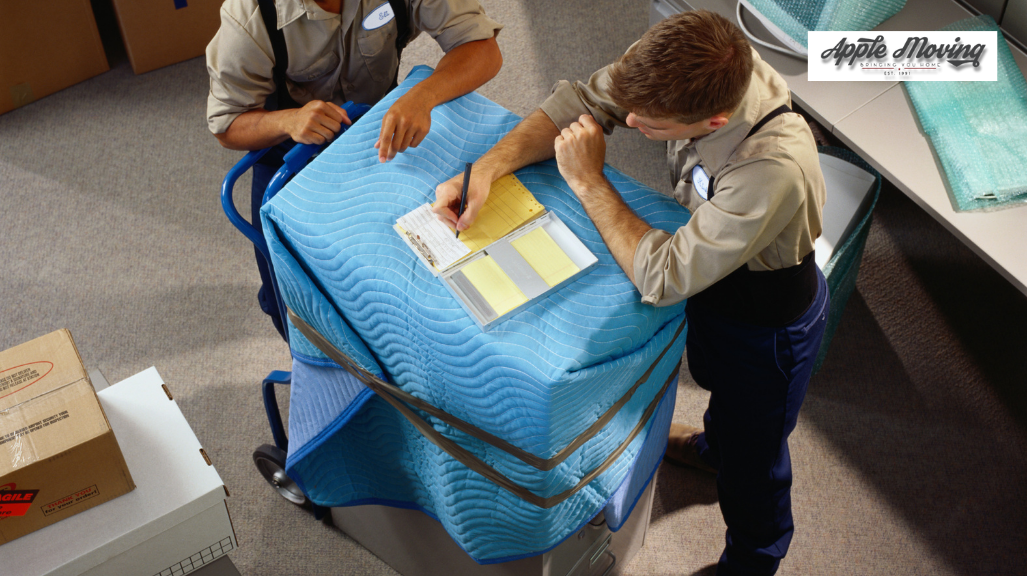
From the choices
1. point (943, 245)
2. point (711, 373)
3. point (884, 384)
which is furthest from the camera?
point (943, 245)

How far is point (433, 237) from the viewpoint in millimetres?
1300

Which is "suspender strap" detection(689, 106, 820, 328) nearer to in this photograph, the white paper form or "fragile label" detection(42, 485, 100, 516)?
the white paper form

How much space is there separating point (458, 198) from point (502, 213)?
0.08m

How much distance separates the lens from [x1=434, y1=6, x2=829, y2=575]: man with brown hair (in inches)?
48.0

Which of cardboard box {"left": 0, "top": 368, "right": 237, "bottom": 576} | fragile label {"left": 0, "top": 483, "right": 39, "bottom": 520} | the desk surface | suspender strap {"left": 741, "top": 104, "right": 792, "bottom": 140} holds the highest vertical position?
suspender strap {"left": 741, "top": 104, "right": 792, "bottom": 140}

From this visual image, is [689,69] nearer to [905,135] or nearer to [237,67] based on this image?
[237,67]

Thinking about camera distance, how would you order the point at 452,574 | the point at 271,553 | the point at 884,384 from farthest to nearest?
the point at 884,384, the point at 271,553, the point at 452,574

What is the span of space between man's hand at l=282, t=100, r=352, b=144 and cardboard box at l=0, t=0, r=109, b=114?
6.54ft

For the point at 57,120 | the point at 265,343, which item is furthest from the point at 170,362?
the point at 57,120

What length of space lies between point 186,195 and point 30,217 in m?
0.53

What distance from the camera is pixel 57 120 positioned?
10.1ft

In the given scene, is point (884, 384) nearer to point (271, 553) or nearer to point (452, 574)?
point (452, 574)

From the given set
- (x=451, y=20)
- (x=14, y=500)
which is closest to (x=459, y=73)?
(x=451, y=20)

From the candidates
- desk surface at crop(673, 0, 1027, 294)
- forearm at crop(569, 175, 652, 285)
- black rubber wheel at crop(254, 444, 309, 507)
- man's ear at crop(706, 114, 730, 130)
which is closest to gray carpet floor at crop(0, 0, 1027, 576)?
black rubber wheel at crop(254, 444, 309, 507)
